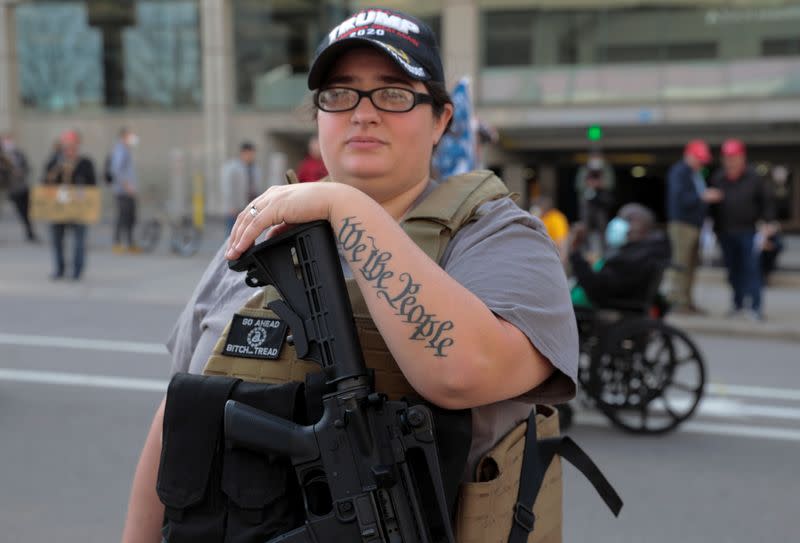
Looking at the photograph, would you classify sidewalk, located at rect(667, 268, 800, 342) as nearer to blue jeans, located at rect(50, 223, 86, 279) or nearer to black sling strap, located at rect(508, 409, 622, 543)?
blue jeans, located at rect(50, 223, 86, 279)

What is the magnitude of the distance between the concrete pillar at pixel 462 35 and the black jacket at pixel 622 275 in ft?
60.7

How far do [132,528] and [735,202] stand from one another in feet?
31.0

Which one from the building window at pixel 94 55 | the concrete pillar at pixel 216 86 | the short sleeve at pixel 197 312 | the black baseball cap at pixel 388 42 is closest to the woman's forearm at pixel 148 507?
the short sleeve at pixel 197 312

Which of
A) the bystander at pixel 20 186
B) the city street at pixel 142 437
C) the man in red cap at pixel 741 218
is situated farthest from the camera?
the bystander at pixel 20 186

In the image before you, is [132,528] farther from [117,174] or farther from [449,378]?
[117,174]

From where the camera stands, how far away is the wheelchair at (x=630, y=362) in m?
5.77

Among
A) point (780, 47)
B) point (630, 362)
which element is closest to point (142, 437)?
point (630, 362)

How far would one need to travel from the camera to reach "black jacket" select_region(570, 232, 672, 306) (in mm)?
5828

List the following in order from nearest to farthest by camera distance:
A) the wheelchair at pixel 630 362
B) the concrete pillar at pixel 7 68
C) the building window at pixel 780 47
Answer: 1. the wheelchair at pixel 630 362
2. the building window at pixel 780 47
3. the concrete pillar at pixel 7 68

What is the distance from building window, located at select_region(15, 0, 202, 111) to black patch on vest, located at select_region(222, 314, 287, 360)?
81.3 ft

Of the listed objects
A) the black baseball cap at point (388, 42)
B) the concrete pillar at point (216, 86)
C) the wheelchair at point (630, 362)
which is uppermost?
the concrete pillar at point (216, 86)

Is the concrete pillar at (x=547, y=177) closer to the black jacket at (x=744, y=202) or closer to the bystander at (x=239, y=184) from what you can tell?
the bystander at (x=239, y=184)

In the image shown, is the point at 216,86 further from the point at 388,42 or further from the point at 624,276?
the point at 388,42

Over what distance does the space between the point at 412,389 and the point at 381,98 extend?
557 millimetres
